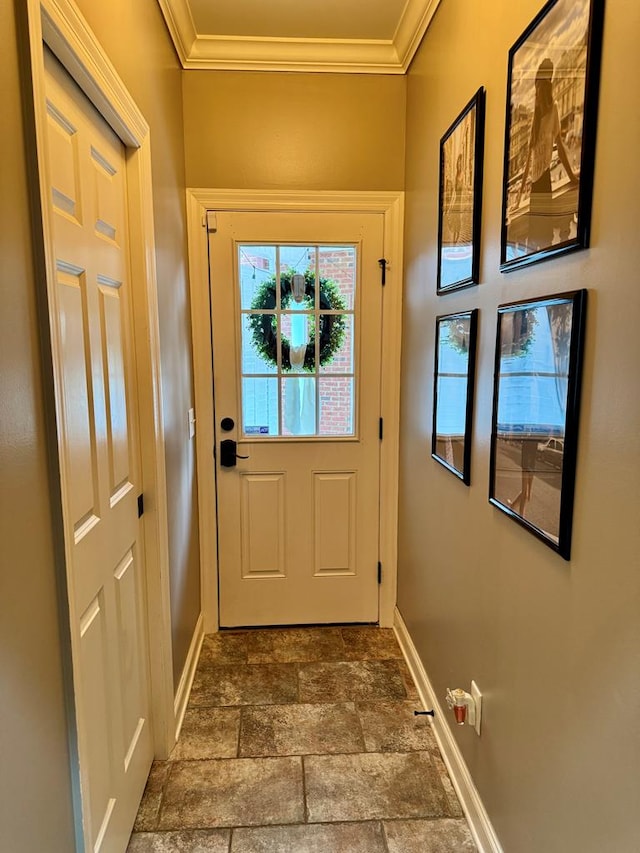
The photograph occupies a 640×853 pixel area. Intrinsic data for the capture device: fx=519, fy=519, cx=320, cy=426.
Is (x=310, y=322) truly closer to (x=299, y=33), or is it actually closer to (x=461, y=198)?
(x=461, y=198)

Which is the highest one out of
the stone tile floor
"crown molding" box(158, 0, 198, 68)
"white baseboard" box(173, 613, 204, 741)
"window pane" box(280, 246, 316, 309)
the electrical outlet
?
"crown molding" box(158, 0, 198, 68)

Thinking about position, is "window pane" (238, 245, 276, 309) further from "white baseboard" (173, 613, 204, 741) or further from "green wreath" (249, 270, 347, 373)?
"white baseboard" (173, 613, 204, 741)

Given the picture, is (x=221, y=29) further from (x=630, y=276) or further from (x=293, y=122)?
(x=630, y=276)

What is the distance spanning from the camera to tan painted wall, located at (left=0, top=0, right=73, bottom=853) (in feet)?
2.63

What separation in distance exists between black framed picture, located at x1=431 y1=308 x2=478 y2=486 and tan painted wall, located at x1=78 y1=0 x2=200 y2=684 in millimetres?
1012

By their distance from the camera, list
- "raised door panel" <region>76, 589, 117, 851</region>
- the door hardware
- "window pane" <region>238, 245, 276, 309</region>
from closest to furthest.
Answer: "raised door panel" <region>76, 589, 117, 851</region>
"window pane" <region>238, 245, 276, 309</region>
the door hardware

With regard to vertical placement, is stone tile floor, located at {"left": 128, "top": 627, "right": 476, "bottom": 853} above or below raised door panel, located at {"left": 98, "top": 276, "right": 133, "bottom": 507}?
below

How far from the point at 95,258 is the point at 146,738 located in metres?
1.57

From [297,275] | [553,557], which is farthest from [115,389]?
[297,275]

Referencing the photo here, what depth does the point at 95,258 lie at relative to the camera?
4.36 ft

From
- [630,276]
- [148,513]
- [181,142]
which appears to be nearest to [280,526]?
[148,513]

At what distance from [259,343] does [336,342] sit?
382mm

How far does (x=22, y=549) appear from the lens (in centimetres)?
86

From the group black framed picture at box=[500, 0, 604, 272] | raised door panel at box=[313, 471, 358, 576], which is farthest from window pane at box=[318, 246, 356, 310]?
black framed picture at box=[500, 0, 604, 272]
